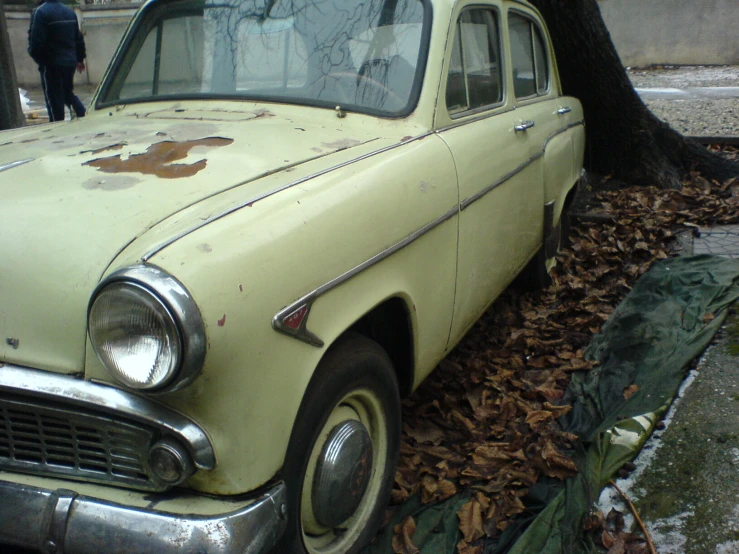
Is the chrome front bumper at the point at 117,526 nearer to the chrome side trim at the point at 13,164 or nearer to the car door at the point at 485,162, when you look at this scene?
the chrome side trim at the point at 13,164

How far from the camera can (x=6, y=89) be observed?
23.2ft

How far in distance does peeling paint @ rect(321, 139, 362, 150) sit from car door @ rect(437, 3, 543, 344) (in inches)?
14.9

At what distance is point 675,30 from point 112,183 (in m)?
19.4

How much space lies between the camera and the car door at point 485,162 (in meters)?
2.61

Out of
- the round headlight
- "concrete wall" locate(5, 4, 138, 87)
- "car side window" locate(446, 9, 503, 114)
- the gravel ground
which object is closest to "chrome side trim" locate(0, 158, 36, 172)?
the round headlight

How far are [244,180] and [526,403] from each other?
1.76 metres

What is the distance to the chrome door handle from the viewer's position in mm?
3230

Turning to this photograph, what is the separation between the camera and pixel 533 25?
162 inches

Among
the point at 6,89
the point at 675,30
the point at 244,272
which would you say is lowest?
the point at 244,272

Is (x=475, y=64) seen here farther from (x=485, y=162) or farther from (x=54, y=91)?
(x=54, y=91)

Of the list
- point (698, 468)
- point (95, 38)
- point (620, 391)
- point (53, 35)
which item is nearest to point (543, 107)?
point (620, 391)

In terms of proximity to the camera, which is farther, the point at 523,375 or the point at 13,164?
the point at 523,375

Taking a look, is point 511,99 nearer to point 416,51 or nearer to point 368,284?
point 416,51

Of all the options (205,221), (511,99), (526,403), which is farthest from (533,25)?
(205,221)
